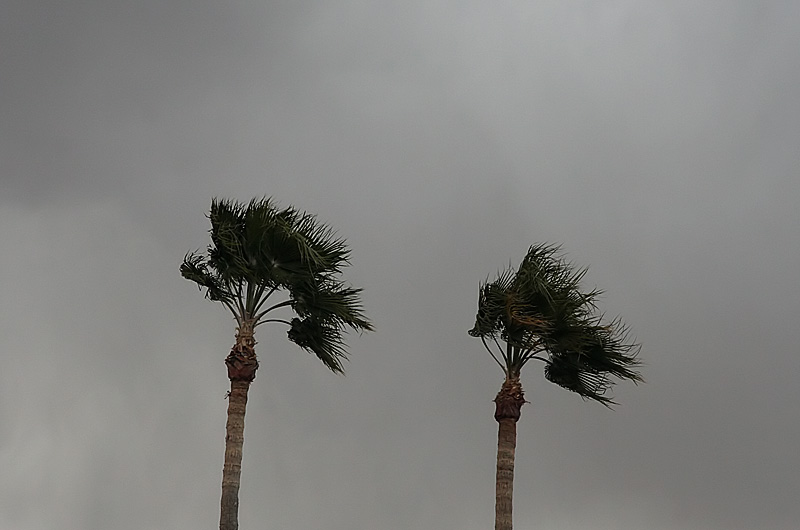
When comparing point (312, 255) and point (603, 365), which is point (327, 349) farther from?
point (603, 365)

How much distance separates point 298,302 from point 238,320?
1.10 meters

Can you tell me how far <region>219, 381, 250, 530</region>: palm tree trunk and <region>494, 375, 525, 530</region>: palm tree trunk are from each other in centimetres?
455

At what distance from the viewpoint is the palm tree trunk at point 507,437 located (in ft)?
66.5

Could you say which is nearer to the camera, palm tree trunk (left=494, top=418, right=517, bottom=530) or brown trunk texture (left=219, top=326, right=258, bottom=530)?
brown trunk texture (left=219, top=326, right=258, bottom=530)

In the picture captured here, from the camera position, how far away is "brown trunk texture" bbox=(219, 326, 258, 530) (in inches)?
749

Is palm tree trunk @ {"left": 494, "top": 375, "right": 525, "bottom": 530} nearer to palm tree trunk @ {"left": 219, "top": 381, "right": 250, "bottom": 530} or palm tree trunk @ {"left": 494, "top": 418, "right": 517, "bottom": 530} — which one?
palm tree trunk @ {"left": 494, "top": 418, "right": 517, "bottom": 530}

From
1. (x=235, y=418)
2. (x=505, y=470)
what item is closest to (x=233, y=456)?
(x=235, y=418)

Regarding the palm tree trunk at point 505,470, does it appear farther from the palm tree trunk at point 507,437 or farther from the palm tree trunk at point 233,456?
the palm tree trunk at point 233,456

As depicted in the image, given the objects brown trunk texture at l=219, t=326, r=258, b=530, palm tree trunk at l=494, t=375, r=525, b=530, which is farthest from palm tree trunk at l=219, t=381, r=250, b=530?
palm tree trunk at l=494, t=375, r=525, b=530

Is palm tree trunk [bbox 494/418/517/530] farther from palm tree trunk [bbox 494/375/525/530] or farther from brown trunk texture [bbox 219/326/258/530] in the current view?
brown trunk texture [bbox 219/326/258/530]

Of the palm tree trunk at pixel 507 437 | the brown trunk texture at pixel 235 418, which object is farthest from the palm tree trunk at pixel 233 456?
the palm tree trunk at pixel 507 437

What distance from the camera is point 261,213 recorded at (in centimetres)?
1981

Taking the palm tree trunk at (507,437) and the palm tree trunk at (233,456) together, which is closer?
the palm tree trunk at (233,456)

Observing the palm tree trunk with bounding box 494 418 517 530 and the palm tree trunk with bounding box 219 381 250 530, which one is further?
the palm tree trunk with bounding box 494 418 517 530
